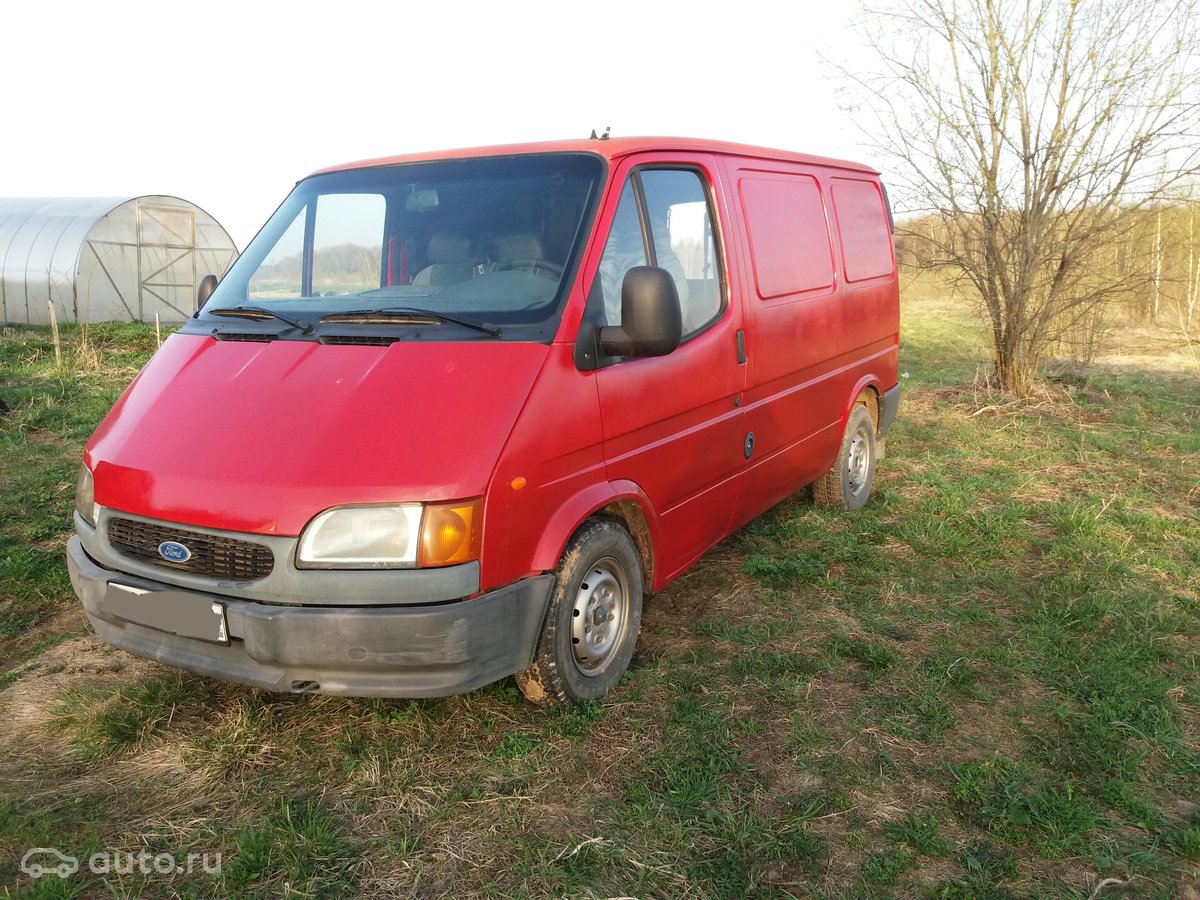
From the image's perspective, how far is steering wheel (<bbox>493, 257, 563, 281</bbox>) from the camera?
338cm

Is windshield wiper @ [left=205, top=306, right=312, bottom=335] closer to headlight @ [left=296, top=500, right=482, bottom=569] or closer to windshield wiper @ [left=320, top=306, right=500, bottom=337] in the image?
windshield wiper @ [left=320, top=306, right=500, bottom=337]

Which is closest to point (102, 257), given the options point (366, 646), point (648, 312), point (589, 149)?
point (589, 149)

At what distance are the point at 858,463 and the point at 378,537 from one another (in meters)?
4.44

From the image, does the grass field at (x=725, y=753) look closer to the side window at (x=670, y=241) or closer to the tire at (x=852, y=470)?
the tire at (x=852, y=470)

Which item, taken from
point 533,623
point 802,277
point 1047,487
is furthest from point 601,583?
point 1047,487

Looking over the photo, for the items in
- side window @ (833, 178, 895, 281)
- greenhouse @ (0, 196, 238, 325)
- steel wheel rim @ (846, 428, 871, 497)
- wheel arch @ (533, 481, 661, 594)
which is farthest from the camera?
greenhouse @ (0, 196, 238, 325)

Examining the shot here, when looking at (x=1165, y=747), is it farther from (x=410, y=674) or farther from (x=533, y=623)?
(x=410, y=674)

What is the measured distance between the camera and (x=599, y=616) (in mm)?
3539

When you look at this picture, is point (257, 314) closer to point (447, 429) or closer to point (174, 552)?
point (174, 552)

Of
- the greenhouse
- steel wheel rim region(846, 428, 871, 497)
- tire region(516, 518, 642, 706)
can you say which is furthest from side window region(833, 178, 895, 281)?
the greenhouse

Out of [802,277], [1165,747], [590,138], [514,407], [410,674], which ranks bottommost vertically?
[1165,747]

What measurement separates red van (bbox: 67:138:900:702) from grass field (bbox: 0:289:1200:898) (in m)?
0.40

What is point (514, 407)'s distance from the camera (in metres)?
2.98

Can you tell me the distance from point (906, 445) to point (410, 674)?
660 cm
